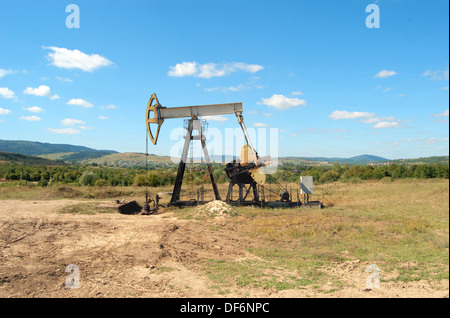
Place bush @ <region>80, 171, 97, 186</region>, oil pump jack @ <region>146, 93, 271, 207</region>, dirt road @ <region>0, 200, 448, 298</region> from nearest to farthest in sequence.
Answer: dirt road @ <region>0, 200, 448, 298</region>
oil pump jack @ <region>146, 93, 271, 207</region>
bush @ <region>80, 171, 97, 186</region>

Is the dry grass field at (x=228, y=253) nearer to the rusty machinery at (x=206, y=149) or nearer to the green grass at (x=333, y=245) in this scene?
the green grass at (x=333, y=245)

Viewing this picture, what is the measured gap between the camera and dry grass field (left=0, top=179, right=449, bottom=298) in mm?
5328

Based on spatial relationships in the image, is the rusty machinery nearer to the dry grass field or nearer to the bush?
the dry grass field

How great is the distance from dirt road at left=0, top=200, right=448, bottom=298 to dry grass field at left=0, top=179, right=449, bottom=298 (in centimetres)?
3

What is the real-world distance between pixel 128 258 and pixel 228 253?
100 inches

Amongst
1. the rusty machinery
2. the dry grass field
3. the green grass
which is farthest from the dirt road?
the rusty machinery

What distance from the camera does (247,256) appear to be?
24.1 feet

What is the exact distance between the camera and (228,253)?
7625 millimetres

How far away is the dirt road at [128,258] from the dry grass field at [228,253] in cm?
3

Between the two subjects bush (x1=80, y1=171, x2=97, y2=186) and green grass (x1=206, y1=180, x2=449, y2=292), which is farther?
bush (x1=80, y1=171, x2=97, y2=186)

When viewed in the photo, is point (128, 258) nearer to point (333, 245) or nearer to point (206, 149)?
point (333, 245)
